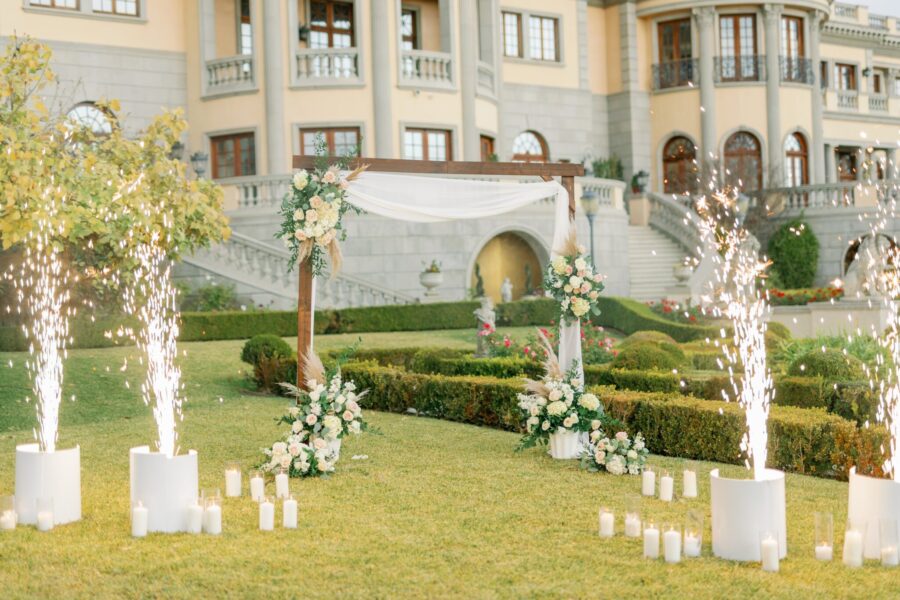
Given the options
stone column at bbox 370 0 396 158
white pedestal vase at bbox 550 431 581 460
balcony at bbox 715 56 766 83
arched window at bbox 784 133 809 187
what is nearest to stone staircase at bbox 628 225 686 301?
balcony at bbox 715 56 766 83

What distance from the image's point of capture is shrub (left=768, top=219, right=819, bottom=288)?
3516cm

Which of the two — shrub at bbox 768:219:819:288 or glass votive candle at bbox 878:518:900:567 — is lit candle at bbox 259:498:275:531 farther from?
shrub at bbox 768:219:819:288

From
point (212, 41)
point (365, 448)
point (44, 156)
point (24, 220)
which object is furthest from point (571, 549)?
point (212, 41)

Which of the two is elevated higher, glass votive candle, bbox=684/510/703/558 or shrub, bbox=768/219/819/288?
shrub, bbox=768/219/819/288

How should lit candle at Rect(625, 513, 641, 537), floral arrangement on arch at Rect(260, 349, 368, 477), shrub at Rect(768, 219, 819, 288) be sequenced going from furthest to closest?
shrub at Rect(768, 219, 819, 288) < floral arrangement on arch at Rect(260, 349, 368, 477) < lit candle at Rect(625, 513, 641, 537)

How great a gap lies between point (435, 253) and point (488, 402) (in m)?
15.5

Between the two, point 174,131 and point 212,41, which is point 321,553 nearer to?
point 174,131

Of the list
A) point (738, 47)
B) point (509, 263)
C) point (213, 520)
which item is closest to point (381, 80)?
point (509, 263)

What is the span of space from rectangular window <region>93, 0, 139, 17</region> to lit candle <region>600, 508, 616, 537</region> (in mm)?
25478

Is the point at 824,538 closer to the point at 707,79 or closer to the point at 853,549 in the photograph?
the point at 853,549

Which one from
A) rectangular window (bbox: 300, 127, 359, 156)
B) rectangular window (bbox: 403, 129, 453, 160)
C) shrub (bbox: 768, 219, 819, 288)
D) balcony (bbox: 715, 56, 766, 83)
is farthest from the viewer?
balcony (bbox: 715, 56, 766, 83)

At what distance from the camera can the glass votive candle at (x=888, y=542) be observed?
282 inches

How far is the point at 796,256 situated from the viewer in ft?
115

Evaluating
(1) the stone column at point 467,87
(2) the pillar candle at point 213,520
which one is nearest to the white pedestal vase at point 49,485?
(2) the pillar candle at point 213,520
